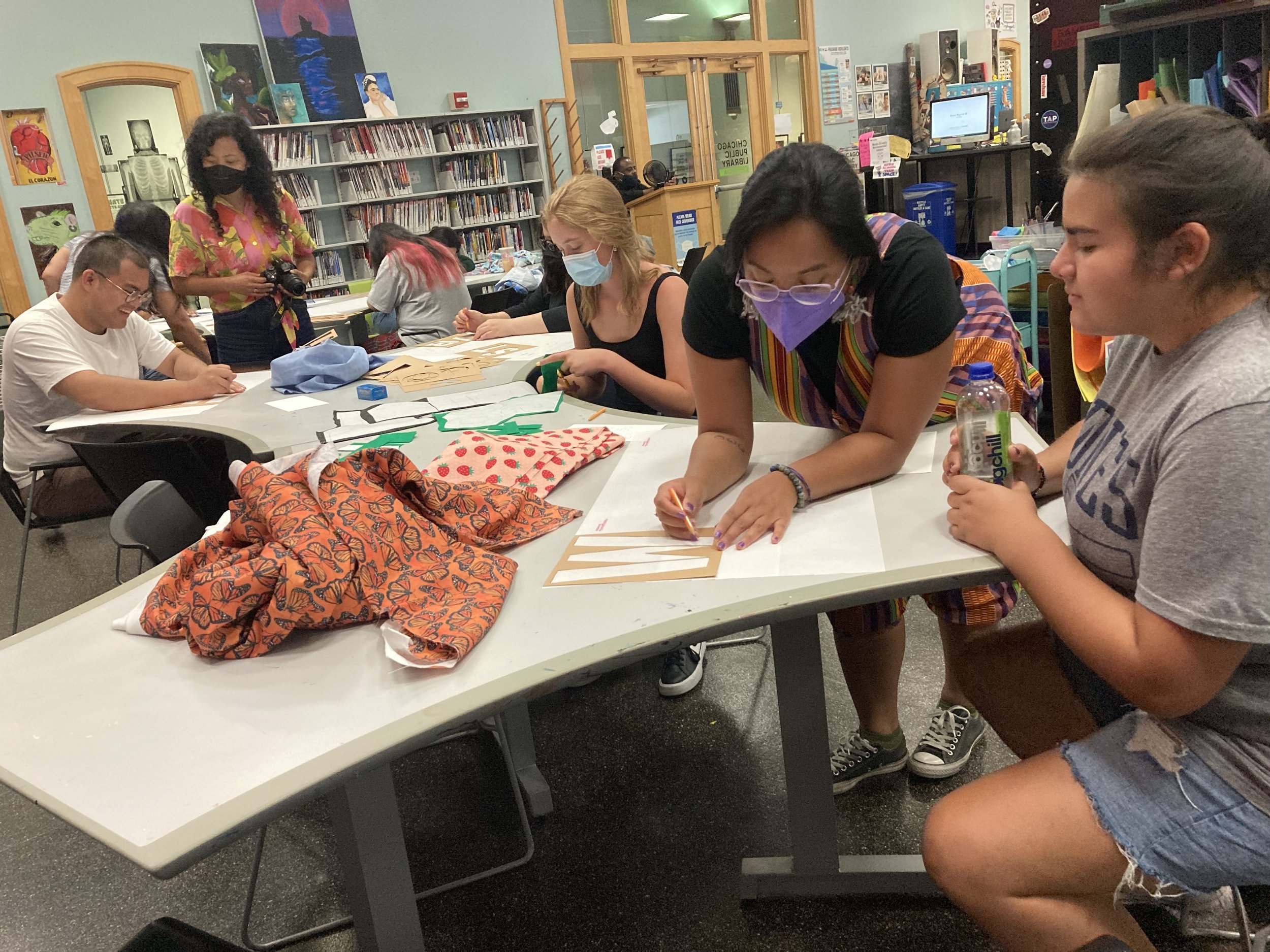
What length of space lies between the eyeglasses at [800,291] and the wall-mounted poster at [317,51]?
751 cm

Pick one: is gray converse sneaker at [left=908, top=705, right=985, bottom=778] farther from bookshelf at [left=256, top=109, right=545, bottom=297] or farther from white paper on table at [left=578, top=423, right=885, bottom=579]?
bookshelf at [left=256, top=109, right=545, bottom=297]

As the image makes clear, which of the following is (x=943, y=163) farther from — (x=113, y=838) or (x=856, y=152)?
(x=113, y=838)

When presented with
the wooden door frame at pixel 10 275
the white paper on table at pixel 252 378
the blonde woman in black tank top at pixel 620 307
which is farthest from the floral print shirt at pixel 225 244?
the wooden door frame at pixel 10 275

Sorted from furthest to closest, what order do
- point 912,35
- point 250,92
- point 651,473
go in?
point 912,35
point 250,92
point 651,473

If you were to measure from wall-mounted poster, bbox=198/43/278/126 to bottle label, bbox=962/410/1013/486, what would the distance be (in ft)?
25.0

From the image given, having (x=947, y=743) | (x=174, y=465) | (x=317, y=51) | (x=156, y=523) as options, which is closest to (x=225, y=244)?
(x=174, y=465)

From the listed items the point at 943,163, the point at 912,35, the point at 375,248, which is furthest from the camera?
the point at 912,35

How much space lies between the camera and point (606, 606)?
119cm

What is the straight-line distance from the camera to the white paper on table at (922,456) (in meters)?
1.50

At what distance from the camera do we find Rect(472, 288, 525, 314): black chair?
15.9 ft

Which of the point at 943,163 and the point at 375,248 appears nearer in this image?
the point at 375,248

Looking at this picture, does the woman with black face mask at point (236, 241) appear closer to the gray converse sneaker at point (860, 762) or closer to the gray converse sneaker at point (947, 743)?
the gray converse sneaker at point (860, 762)

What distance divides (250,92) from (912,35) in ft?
28.7

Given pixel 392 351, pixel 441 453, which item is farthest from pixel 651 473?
pixel 392 351
